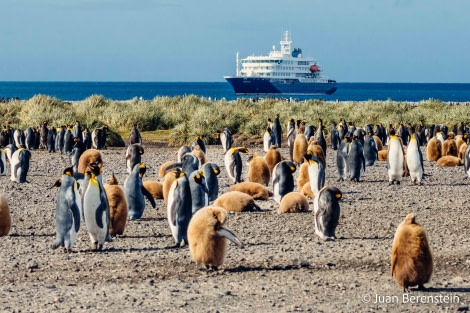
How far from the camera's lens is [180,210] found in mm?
8781

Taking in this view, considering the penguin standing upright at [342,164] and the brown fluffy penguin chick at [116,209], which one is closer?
the brown fluffy penguin chick at [116,209]

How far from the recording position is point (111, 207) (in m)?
9.31

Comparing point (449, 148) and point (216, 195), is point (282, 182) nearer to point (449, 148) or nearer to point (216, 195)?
point (216, 195)

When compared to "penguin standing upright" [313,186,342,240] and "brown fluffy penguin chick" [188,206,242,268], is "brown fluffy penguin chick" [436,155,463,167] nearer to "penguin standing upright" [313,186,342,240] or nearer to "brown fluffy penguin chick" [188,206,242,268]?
"penguin standing upright" [313,186,342,240]

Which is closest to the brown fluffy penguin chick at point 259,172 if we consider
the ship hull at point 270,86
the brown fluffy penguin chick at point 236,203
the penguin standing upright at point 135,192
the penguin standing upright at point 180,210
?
the brown fluffy penguin chick at point 236,203

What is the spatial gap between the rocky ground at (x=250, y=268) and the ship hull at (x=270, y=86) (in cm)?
8552

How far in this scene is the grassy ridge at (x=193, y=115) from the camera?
2702cm

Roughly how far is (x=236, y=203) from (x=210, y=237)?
348cm

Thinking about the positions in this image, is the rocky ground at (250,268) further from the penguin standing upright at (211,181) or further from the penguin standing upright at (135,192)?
the penguin standing upright at (211,181)

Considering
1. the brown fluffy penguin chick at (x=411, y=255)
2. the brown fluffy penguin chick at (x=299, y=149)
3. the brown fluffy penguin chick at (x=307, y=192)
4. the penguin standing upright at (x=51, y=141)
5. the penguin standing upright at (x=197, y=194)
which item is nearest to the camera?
the brown fluffy penguin chick at (x=411, y=255)

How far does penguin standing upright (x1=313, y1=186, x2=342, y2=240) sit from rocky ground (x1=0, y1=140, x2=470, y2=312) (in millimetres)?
150

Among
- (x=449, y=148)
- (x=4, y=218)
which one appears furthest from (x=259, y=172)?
(x=449, y=148)

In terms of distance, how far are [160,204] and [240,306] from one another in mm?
5531

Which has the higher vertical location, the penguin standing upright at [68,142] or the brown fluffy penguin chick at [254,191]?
the penguin standing upright at [68,142]
